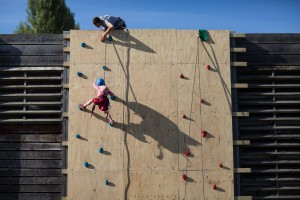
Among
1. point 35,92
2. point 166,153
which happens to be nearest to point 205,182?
point 166,153

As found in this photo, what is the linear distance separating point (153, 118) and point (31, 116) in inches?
145

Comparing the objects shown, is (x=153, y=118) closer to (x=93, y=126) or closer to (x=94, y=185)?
(x=93, y=126)

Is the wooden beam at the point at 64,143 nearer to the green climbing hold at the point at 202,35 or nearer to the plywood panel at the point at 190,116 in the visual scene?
the plywood panel at the point at 190,116

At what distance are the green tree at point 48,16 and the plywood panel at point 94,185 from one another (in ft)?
71.4

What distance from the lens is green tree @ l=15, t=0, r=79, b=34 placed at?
26.8 meters

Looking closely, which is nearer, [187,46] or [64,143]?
[64,143]

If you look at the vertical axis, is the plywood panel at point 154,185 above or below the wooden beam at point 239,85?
below

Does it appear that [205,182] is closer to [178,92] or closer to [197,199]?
[197,199]

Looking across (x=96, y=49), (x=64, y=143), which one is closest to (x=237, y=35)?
(x=96, y=49)

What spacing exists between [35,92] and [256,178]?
6968 millimetres

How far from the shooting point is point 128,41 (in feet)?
27.0

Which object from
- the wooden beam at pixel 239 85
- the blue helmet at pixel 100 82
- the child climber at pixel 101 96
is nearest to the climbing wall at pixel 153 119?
the wooden beam at pixel 239 85

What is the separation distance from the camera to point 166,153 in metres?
8.05

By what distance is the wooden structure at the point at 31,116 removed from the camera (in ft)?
27.5
